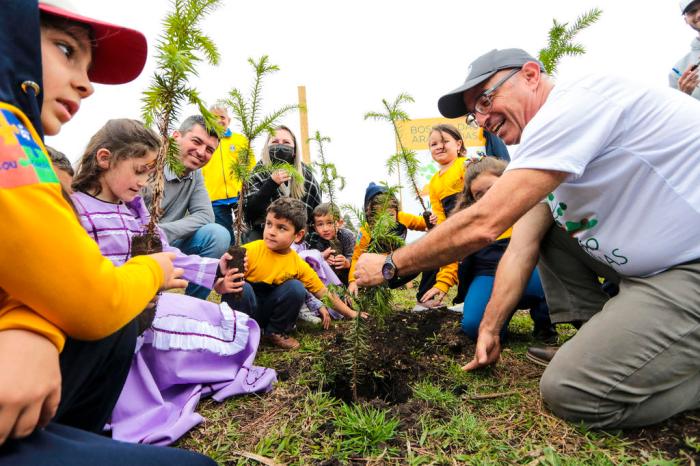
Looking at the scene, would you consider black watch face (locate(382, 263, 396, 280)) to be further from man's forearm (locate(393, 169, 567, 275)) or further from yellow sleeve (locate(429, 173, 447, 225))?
yellow sleeve (locate(429, 173, 447, 225))

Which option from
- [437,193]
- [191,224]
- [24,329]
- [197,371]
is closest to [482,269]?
[437,193]

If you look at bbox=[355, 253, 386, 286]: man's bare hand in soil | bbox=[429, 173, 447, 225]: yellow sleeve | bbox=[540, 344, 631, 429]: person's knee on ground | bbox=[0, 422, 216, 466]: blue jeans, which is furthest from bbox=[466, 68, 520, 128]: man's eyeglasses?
bbox=[0, 422, 216, 466]: blue jeans

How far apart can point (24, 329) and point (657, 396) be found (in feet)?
8.23

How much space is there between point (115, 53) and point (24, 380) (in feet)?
3.83

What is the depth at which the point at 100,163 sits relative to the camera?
7.89ft

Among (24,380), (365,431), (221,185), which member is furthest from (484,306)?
(221,185)

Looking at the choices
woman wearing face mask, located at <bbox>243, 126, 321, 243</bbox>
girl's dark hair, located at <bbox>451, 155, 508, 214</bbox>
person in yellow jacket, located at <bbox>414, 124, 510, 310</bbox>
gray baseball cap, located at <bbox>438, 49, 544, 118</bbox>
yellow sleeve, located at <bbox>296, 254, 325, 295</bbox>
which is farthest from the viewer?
woman wearing face mask, located at <bbox>243, 126, 321, 243</bbox>

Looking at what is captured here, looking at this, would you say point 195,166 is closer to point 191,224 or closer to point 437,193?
point 191,224

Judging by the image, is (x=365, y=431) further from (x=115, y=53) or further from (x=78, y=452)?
(x=115, y=53)

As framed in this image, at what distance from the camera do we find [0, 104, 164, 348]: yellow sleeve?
33.1 inches

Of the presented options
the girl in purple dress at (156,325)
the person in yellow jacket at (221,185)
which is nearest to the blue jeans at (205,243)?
the person in yellow jacket at (221,185)

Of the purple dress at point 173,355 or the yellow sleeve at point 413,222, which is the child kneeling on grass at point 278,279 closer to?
the purple dress at point 173,355

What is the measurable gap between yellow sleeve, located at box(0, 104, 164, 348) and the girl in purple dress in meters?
1.28

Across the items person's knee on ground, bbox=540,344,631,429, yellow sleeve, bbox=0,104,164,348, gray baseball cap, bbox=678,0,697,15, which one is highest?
gray baseball cap, bbox=678,0,697,15
